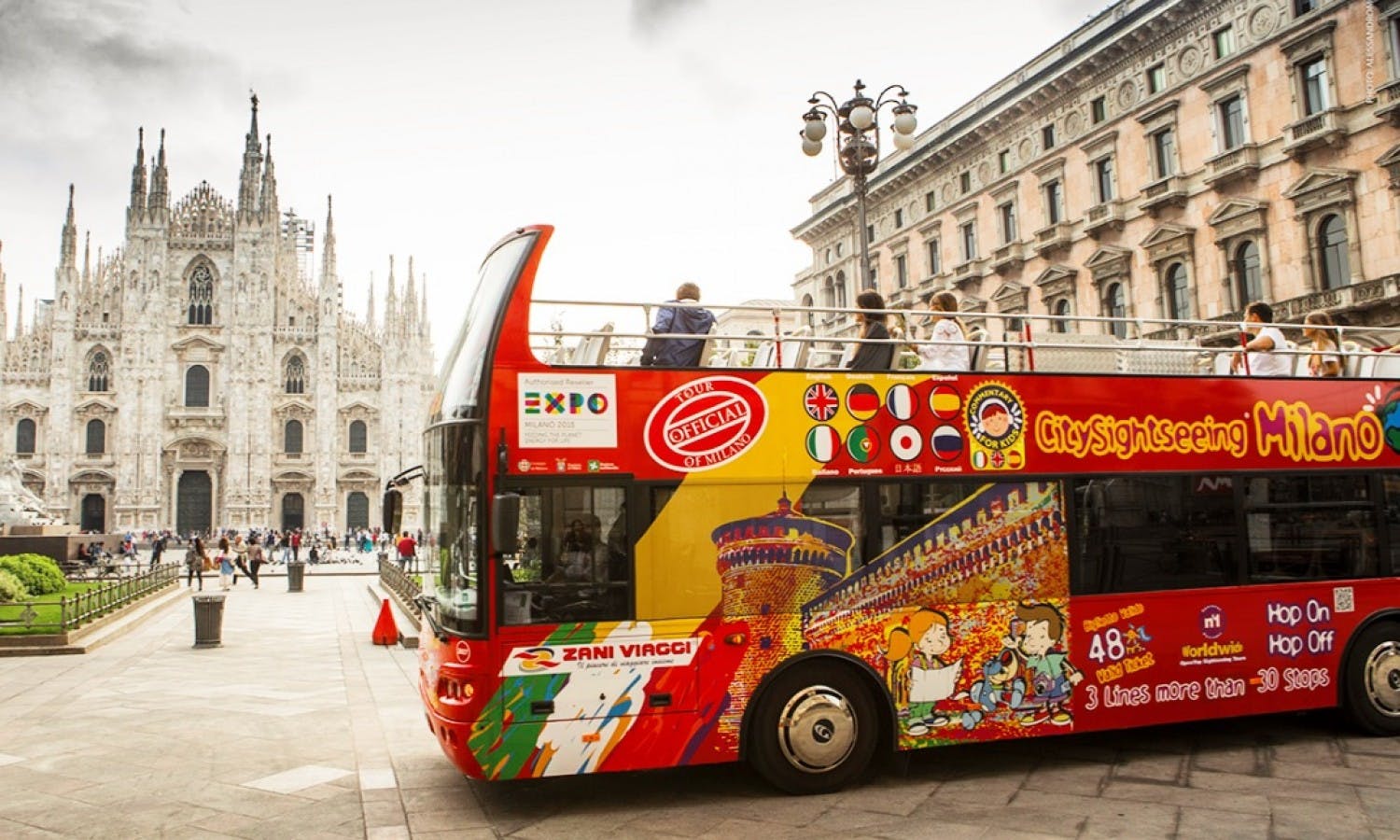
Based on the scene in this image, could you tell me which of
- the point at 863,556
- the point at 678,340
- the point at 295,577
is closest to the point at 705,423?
the point at 678,340

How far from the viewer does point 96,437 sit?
55531mm

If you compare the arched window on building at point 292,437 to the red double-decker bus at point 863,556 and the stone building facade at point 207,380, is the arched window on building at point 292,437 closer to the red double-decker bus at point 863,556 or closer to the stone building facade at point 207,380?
the stone building facade at point 207,380

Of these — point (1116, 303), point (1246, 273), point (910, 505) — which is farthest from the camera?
point (1116, 303)

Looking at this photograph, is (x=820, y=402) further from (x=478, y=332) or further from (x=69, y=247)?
(x=69, y=247)

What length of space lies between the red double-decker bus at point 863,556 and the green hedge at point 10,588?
42.5 feet

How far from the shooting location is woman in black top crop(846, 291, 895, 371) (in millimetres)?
6531

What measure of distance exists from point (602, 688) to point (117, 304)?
60950mm

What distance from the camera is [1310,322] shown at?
312 inches

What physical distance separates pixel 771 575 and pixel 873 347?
5.70ft

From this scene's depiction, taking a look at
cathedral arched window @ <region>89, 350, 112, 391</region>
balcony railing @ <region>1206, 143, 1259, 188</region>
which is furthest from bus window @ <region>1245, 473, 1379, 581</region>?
cathedral arched window @ <region>89, 350, 112, 391</region>

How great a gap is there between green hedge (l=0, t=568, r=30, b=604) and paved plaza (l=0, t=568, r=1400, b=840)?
7.60 meters

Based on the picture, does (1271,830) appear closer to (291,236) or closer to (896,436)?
(896,436)

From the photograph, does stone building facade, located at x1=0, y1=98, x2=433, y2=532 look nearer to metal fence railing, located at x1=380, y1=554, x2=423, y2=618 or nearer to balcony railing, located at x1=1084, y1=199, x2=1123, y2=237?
metal fence railing, located at x1=380, y1=554, x2=423, y2=618

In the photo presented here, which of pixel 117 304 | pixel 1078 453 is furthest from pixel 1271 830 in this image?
pixel 117 304
